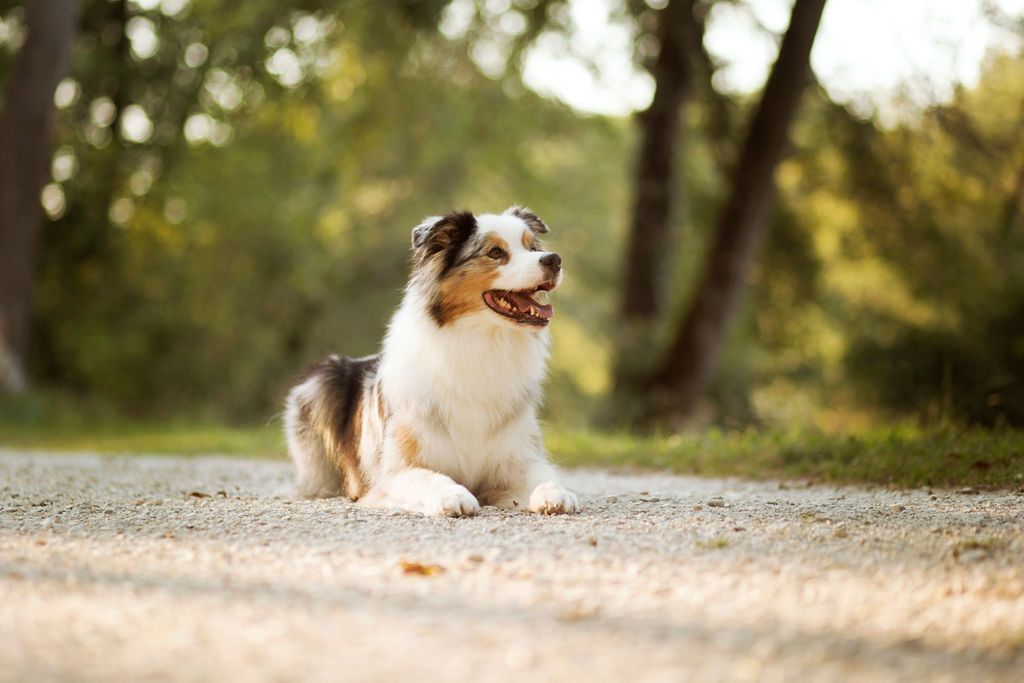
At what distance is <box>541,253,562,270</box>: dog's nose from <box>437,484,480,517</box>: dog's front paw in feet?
4.50

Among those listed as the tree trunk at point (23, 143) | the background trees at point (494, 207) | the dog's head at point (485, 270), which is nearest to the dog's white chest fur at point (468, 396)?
the dog's head at point (485, 270)

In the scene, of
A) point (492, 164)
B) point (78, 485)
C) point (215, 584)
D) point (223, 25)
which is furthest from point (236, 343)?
point (215, 584)

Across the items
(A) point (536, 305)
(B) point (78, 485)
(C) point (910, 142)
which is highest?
(C) point (910, 142)

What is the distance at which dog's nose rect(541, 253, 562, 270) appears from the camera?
6.09 m

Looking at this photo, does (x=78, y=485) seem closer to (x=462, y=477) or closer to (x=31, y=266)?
(x=462, y=477)

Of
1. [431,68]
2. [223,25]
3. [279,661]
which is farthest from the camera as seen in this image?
[431,68]

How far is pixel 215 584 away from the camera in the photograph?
13.0ft

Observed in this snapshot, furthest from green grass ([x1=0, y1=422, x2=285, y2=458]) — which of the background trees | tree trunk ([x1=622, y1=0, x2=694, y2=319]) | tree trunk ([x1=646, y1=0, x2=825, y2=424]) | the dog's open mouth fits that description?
tree trunk ([x1=622, y1=0, x2=694, y2=319])

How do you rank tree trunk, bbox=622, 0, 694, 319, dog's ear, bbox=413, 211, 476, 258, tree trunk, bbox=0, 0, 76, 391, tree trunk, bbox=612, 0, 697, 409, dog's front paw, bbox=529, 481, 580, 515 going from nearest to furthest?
dog's front paw, bbox=529, 481, 580, 515, dog's ear, bbox=413, 211, 476, 258, tree trunk, bbox=612, 0, 697, 409, tree trunk, bbox=0, 0, 76, 391, tree trunk, bbox=622, 0, 694, 319

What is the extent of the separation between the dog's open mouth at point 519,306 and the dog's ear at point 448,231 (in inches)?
15.2

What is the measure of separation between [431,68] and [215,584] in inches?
712

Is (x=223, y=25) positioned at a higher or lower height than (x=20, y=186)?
higher

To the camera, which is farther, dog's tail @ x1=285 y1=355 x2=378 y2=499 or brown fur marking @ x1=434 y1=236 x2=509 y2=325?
dog's tail @ x1=285 y1=355 x2=378 y2=499

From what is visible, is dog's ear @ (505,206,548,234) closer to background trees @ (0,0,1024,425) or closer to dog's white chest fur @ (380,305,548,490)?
→ dog's white chest fur @ (380,305,548,490)
